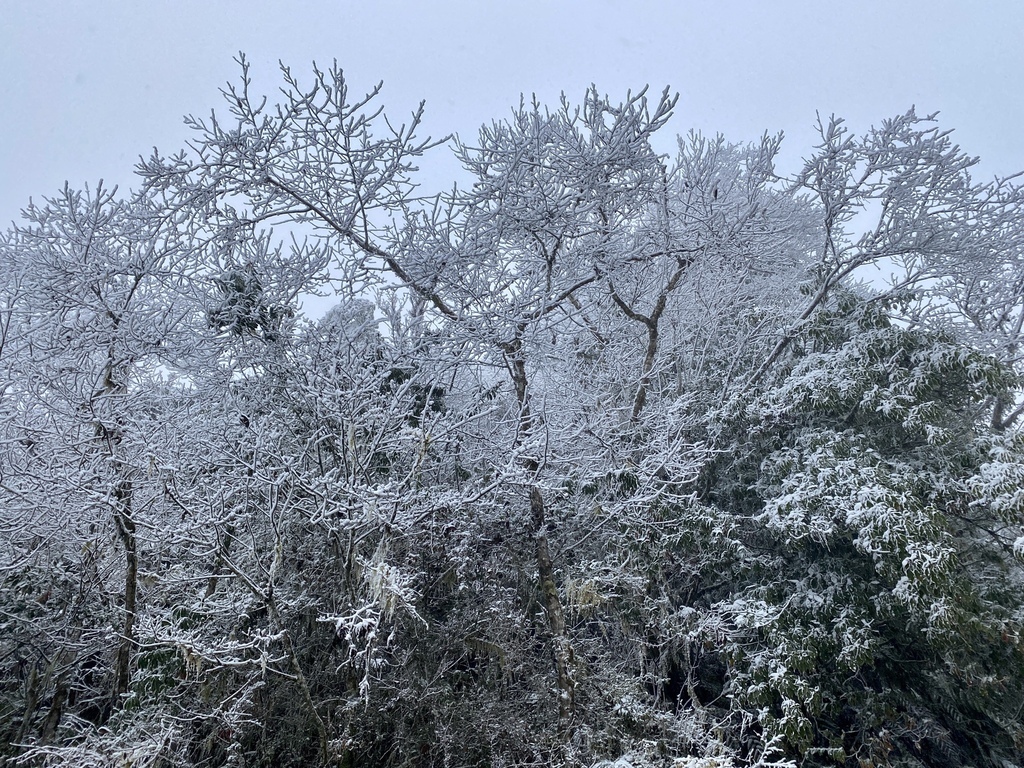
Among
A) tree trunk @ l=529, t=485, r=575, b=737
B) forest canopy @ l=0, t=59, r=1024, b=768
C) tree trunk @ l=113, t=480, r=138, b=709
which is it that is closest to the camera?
tree trunk @ l=113, t=480, r=138, b=709

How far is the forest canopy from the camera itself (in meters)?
3.48

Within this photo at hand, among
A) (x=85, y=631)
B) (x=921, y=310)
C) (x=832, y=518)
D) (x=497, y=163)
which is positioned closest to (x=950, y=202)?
(x=921, y=310)

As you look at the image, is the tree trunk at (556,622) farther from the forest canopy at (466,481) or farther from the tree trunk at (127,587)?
the tree trunk at (127,587)

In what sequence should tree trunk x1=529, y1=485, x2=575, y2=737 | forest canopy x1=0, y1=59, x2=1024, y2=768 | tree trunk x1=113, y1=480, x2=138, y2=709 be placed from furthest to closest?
tree trunk x1=529, y1=485, x2=575, y2=737, forest canopy x1=0, y1=59, x2=1024, y2=768, tree trunk x1=113, y1=480, x2=138, y2=709

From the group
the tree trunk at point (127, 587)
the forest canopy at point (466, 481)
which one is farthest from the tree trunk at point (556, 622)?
the tree trunk at point (127, 587)

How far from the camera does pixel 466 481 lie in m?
4.31

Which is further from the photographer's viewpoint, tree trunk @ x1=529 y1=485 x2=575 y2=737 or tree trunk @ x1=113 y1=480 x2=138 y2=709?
tree trunk @ x1=529 y1=485 x2=575 y2=737

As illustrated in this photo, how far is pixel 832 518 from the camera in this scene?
4184 millimetres

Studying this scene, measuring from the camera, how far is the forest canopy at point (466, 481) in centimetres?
348

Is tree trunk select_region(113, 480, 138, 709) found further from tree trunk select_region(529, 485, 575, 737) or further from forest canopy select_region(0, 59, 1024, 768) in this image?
tree trunk select_region(529, 485, 575, 737)

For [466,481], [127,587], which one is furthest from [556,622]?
[127,587]

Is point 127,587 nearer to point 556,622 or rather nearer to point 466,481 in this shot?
point 466,481

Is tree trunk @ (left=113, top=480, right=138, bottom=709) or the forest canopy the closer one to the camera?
tree trunk @ (left=113, top=480, right=138, bottom=709)

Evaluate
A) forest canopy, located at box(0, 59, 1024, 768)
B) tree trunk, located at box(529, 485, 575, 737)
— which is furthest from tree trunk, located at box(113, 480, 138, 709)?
tree trunk, located at box(529, 485, 575, 737)
